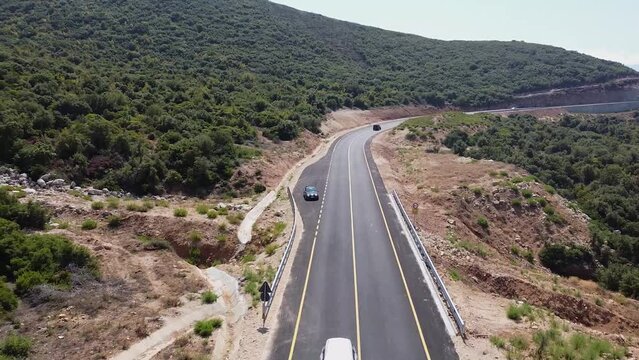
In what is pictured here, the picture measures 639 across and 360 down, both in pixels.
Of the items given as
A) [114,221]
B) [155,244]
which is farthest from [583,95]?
[114,221]

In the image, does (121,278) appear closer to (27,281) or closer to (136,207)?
(27,281)

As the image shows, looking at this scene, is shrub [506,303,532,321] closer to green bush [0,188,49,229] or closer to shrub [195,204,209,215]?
shrub [195,204,209,215]

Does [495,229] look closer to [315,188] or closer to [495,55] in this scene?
[315,188]

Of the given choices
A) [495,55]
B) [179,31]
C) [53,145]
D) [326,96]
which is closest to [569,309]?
[53,145]

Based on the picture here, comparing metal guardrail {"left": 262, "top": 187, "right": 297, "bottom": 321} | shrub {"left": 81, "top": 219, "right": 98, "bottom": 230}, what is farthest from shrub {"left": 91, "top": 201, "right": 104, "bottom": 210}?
metal guardrail {"left": 262, "top": 187, "right": 297, "bottom": 321}

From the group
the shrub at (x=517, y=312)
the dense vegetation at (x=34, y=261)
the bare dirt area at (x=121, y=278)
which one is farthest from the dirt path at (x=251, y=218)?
the shrub at (x=517, y=312)

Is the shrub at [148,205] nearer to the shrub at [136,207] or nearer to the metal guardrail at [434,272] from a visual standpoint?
the shrub at [136,207]
